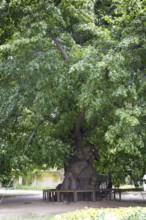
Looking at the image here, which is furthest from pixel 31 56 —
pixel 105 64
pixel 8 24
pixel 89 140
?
pixel 89 140

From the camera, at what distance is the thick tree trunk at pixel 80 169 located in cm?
1462

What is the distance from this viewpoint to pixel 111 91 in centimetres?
997

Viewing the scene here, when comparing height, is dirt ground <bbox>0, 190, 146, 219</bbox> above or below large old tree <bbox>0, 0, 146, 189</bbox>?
below

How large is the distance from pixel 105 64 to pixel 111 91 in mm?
902

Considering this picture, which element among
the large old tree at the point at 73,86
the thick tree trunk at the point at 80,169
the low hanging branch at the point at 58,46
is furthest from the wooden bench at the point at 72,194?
the low hanging branch at the point at 58,46

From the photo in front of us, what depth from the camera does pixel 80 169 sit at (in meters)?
14.6

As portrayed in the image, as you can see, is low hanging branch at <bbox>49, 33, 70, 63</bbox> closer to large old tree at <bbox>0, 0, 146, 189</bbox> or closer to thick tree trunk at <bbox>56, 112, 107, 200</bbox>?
large old tree at <bbox>0, 0, 146, 189</bbox>

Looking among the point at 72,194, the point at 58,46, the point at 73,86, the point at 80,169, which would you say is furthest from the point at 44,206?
the point at 58,46

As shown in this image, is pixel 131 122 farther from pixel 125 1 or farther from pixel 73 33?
pixel 73 33

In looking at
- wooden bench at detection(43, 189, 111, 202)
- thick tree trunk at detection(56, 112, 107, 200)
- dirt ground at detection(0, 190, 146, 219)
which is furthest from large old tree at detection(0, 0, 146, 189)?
dirt ground at detection(0, 190, 146, 219)

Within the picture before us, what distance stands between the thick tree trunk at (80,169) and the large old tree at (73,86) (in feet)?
0.15

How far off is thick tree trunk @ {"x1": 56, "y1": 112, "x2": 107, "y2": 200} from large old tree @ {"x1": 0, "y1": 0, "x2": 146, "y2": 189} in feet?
0.15

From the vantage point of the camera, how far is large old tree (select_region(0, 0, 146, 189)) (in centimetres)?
992

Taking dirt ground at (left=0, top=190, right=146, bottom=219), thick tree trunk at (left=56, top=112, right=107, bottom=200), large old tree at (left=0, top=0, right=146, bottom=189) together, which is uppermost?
large old tree at (left=0, top=0, right=146, bottom=189)
